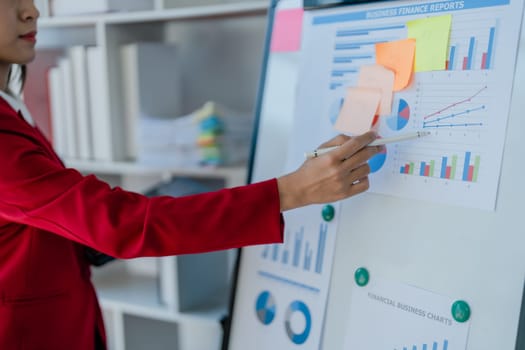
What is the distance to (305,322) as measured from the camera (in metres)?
1.11

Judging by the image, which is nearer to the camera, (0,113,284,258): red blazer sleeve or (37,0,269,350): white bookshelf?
(0,113,284,258): red blazer sleeve

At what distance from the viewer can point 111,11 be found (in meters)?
1.69

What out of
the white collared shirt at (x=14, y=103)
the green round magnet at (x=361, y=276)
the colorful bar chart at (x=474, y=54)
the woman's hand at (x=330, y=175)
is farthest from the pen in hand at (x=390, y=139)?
the white collared shirt at (x=14, y=103)

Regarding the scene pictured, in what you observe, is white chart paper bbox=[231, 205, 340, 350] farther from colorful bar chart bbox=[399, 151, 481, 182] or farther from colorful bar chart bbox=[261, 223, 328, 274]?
colorful bar chart bbox=[399, 151, 481, 182]

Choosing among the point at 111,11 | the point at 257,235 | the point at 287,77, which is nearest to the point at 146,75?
the point at 111,11

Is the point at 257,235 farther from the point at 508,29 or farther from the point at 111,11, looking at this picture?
the point at 111,11

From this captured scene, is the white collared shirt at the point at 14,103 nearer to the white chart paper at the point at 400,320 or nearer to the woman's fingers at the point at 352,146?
the woman's fingers at the point at 352,146

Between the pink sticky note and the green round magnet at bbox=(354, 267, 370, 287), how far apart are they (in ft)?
1.57

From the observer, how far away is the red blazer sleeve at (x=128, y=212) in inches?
35.5

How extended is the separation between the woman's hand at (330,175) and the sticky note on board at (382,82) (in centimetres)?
8

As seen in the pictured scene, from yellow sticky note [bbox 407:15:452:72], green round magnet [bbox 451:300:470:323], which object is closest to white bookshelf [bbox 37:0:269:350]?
yellow sticky note [bbox 407:15:452:72]

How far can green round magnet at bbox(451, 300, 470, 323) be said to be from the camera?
88 centimetres

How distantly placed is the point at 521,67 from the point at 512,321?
380 mm

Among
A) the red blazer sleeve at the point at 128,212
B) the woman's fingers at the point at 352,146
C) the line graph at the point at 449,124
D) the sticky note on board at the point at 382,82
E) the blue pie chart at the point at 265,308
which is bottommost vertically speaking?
the blue pie chart at the point at 265,308
